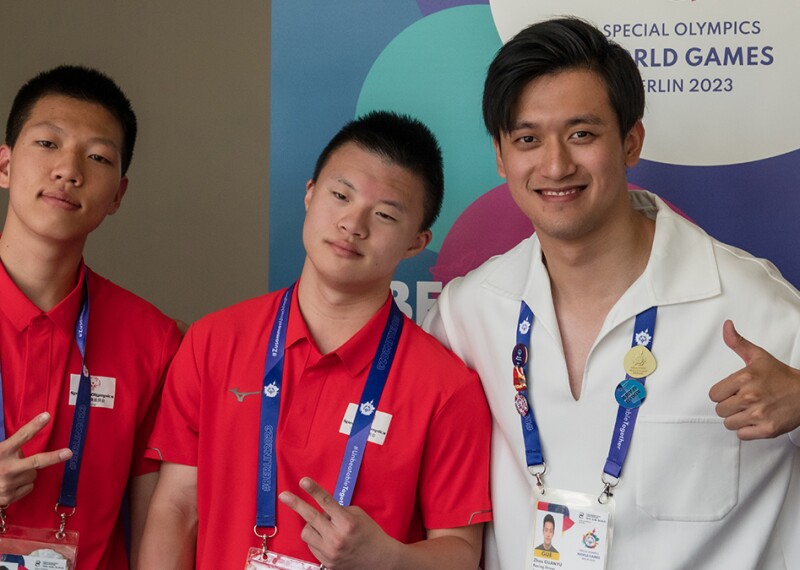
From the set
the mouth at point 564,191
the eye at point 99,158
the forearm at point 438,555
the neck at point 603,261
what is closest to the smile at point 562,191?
the mouth at point 564,191

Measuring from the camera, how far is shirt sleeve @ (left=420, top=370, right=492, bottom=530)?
2.21 meters

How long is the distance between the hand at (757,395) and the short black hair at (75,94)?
1.54 metres

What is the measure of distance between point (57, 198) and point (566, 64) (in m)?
1.21

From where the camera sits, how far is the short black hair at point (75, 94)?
8.00 ft

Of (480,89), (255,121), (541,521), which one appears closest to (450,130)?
(480,89)

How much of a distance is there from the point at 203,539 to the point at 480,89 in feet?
4.89

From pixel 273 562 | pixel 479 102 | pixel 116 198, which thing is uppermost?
pixel 479 102

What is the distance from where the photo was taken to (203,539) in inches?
87.1

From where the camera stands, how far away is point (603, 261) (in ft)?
7.39

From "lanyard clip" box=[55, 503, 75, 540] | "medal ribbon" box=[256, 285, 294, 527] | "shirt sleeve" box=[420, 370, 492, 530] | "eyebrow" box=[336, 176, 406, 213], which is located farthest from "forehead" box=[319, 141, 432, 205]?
"lanyard clip" box=[55, 503, 75, 540]

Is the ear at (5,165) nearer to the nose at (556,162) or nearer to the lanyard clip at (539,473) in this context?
the nose at (556,162)

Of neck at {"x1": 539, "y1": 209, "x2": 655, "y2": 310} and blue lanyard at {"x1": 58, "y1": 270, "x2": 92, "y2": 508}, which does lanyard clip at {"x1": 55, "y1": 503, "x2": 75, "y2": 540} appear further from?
neck at {"x1": 539, "y1": 209, "x2": 655, "y2": 310}

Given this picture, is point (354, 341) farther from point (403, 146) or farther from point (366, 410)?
point (403, 146)

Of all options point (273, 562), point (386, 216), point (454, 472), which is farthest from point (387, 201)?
point (273, 562)
